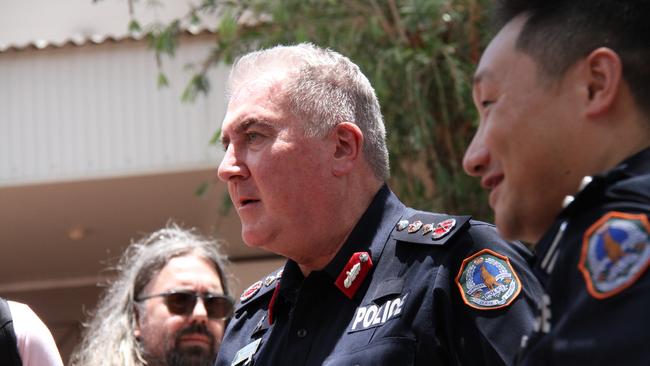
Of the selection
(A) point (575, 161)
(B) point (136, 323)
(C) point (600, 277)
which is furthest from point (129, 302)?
(C) point (600, 277)

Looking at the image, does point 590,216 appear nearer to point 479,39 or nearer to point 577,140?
point 577,140

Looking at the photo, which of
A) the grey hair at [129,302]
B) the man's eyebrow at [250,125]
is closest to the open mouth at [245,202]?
the man's eyebrow at [250,125]

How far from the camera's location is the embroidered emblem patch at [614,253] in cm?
141

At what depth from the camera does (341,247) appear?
267 centimetres

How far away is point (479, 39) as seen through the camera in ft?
20.7

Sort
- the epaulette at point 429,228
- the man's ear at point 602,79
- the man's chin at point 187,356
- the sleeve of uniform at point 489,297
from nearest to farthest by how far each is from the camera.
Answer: the man's ear at point 602,79 < the sleeve of uniform at point 489,297 < the epaulette at point 429,228 < the man's chin at point 187,356

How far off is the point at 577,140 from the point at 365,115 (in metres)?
1.25

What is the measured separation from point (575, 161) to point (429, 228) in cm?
94

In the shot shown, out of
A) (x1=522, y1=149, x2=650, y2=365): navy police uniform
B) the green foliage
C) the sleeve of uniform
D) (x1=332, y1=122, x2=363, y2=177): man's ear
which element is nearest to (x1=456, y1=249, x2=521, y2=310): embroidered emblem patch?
the sleeve of uniform

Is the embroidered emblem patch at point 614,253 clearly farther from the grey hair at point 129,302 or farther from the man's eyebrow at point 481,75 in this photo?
the grey hair at point 129,302

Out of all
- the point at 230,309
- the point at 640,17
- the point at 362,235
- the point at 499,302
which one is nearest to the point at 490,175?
the point at 640,17

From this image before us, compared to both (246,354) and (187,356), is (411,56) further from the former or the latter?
(246,354)

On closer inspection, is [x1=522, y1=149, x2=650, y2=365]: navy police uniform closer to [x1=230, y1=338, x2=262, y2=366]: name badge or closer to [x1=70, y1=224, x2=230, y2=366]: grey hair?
[x1=230, y1=338, x2=262, y2=366]: name badge

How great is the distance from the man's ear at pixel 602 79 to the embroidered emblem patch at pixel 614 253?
196 mm
